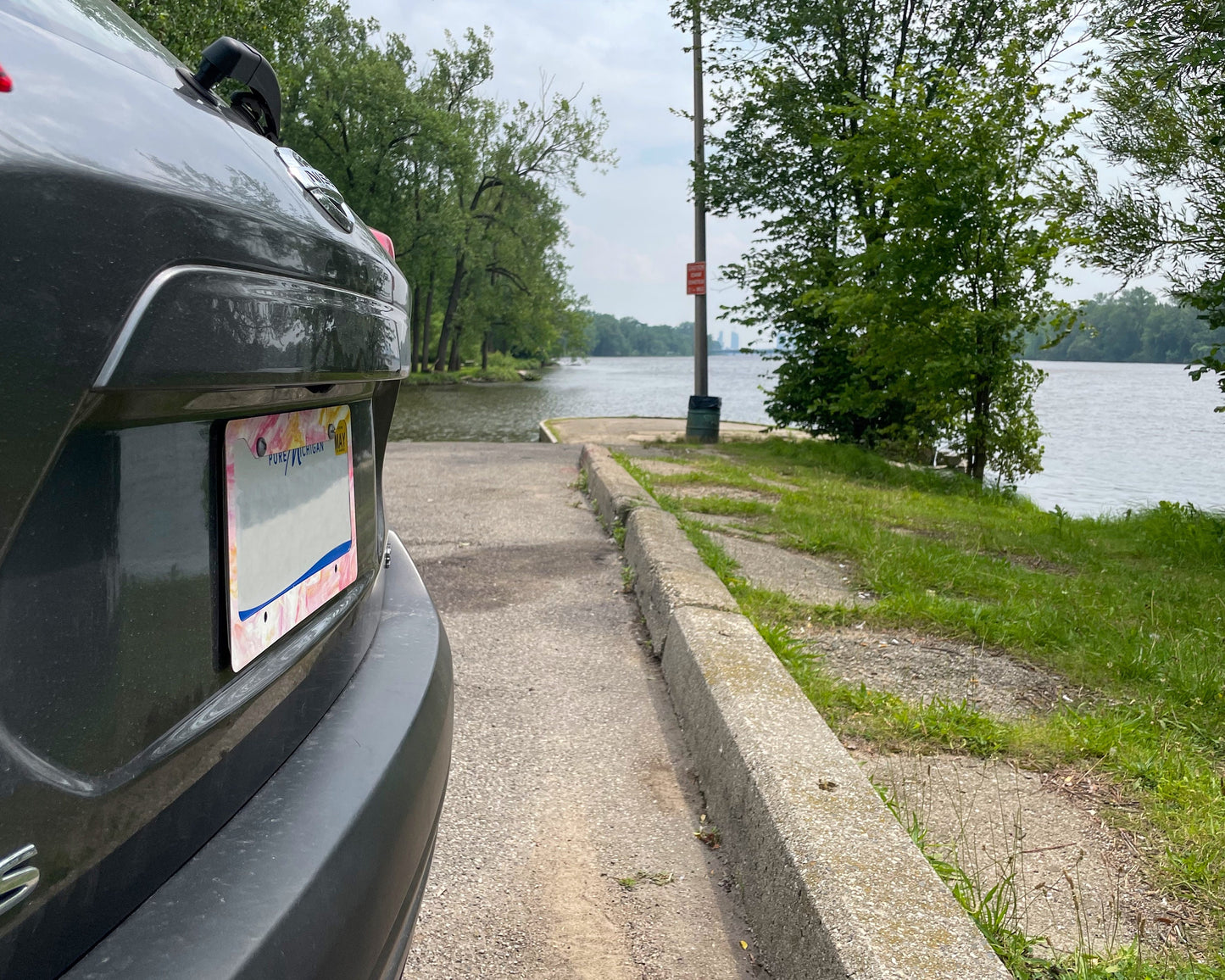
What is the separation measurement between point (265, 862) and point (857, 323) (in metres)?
12.1

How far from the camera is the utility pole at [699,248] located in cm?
1525

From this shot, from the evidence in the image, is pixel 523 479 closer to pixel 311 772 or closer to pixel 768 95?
pixel 311 772

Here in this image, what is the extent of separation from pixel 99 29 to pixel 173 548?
2.19ft

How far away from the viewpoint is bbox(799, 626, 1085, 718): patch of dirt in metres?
3.35

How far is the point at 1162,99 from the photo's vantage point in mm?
7473

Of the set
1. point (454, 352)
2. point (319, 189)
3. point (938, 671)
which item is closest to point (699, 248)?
point (938, 671)

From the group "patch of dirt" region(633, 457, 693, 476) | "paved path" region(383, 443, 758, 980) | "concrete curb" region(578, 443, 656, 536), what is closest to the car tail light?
"paved path" region(383, 443, 758, 980)

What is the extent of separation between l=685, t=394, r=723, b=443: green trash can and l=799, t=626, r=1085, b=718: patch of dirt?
10.8m

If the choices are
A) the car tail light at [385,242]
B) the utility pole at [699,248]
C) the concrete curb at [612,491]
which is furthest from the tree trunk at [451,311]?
the car tail light at [385,242]

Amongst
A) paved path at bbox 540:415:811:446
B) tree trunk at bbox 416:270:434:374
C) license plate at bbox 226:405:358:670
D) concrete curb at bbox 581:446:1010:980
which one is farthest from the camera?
tree trunk at bbox 416:270:434:374

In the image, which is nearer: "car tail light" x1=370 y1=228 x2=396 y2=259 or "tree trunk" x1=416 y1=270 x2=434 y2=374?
"car tail light" x1=370 y1=228 x2=396 y2=259

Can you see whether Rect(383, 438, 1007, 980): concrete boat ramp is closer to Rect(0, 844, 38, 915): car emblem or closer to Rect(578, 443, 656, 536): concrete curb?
Rect(0, 844, 38, 915): car emblem

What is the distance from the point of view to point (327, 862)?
112cm

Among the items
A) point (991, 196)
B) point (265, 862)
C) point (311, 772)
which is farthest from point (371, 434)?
point (991, 196)
